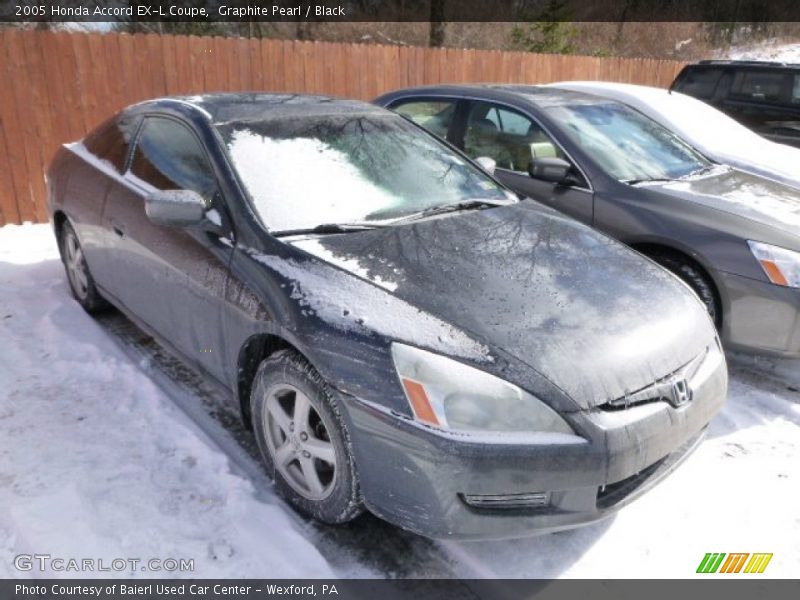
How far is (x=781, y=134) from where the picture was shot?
27.2 ft

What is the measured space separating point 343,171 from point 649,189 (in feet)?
6.82

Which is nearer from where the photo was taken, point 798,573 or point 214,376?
point 798,573

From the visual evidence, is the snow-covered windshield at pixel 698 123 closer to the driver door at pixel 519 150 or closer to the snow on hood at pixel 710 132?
the snow on hood at pixel 710 132

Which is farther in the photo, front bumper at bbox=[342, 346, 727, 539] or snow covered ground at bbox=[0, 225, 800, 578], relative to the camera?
snow covered ground at bbox=[0, 225, 800, 578]

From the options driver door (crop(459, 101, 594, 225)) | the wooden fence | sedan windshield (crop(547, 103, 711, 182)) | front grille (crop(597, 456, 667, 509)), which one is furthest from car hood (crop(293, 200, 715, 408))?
the wooden fence

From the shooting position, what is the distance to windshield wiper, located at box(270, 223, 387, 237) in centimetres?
262

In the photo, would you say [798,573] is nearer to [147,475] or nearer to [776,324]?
[776,324]

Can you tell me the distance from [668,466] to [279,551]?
4.78 ft

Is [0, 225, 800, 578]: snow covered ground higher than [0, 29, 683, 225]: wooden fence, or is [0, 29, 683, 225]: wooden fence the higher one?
[0, 29, 683, 225]: wooden fence

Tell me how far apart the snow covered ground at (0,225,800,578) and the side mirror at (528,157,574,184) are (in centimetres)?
168

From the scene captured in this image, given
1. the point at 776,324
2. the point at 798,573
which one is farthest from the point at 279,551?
the point at 776,324
